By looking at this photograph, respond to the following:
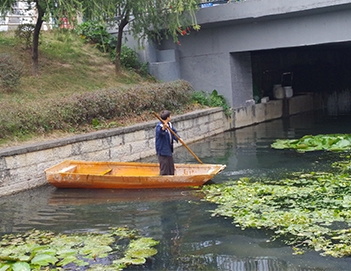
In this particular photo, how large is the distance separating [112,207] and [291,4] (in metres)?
11.1

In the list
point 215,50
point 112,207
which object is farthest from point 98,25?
point 112,207

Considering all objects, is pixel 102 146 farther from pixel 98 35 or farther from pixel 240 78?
pixel 98 35

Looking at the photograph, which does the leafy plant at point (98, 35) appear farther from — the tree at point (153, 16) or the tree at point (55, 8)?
the tree at point (55, 8)

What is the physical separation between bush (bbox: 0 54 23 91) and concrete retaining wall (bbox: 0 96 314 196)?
3920 millimetres

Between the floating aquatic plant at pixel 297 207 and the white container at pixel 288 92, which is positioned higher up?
the white container at pixel 288 92

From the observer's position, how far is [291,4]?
19.5 metres

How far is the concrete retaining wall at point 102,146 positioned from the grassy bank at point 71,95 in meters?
0.61

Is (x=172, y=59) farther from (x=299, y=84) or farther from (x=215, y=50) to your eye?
(x=299, y=84)

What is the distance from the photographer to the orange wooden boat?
43.7 ft

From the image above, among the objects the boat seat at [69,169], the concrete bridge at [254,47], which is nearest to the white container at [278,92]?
the concrete bridge at [254,47]

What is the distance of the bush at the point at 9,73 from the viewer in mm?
18078

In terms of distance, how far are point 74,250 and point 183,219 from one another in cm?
264

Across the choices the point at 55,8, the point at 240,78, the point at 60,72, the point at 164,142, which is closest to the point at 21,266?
the point at 164,142

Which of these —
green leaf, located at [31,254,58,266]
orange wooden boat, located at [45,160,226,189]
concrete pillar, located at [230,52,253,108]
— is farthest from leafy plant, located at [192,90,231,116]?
green leaf, located at [31,254,58,266]
